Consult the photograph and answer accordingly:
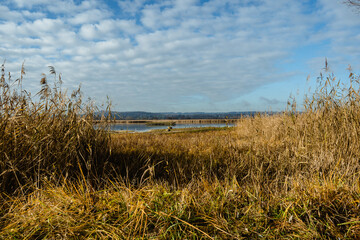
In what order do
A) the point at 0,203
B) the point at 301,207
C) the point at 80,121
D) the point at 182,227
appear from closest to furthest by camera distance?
the point at 182,227 < the point at 301,207 < the point at 0,203 < the point at 80,121

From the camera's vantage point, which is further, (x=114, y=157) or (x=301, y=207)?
(x=114, y=157)

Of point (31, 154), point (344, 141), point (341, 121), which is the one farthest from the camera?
point (341, 121)

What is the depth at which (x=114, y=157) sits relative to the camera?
4113 mm

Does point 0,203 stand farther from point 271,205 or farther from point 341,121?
point 341,121

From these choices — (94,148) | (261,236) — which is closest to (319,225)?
(261,236)

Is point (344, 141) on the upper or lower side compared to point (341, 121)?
lower

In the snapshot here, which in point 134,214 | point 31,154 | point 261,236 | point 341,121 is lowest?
point 261,236

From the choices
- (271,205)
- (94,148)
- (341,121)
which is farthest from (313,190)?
(94,148)

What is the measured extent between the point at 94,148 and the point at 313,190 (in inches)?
121

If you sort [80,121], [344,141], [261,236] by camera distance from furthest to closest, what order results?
[344,141] < [80,121] < [261,236]

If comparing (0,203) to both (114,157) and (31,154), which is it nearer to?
(31,154)

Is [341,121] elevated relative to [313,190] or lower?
elevated

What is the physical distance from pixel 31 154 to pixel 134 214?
184cm

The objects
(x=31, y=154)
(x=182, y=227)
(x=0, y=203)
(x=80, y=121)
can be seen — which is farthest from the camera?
(x=80, y=121)
